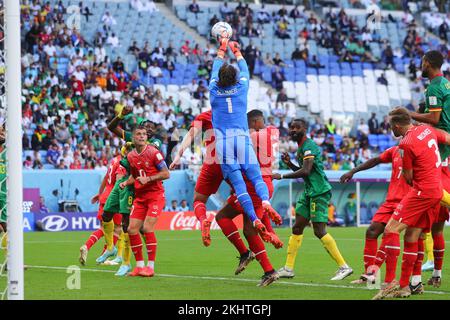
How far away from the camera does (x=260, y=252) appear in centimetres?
1288

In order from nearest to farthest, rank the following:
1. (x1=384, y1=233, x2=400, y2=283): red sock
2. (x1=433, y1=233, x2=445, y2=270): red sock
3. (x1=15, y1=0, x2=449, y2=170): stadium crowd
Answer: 1. (x1=384, y1=233, x2=400, y2=283): red sock
2. (x1=433, y1=233, x2=445, y2=270): red sock
3. (x1=15, y1=0, x2=449, y2=170): stadium crowd

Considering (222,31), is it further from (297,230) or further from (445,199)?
(445,199)

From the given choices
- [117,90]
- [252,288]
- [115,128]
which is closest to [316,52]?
[117,90]

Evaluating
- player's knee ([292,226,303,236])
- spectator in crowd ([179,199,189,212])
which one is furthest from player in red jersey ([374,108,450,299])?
spectator in crowd ([179,199,189,212])

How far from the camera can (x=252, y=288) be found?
12523 mm

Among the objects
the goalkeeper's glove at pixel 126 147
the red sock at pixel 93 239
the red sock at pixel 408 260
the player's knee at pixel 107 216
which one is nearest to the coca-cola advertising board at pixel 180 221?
the red sock at pixel 93 239

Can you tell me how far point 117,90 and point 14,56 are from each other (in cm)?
2974

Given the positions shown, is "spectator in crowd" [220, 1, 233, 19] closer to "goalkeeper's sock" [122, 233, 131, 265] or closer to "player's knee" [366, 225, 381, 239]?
"goalkeeper's sock" [122, 233, 131, 265]

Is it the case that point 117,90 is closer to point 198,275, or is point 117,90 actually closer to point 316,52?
point 316,52

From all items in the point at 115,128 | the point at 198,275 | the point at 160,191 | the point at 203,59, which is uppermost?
the point at 203,59

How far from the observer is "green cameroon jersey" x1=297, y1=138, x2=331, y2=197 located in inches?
561

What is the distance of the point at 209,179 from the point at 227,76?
1.57 m

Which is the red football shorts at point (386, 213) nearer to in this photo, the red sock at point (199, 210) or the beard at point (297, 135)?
the beard at point (297, 135)

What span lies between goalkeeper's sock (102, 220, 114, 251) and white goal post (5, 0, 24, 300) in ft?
27.4
